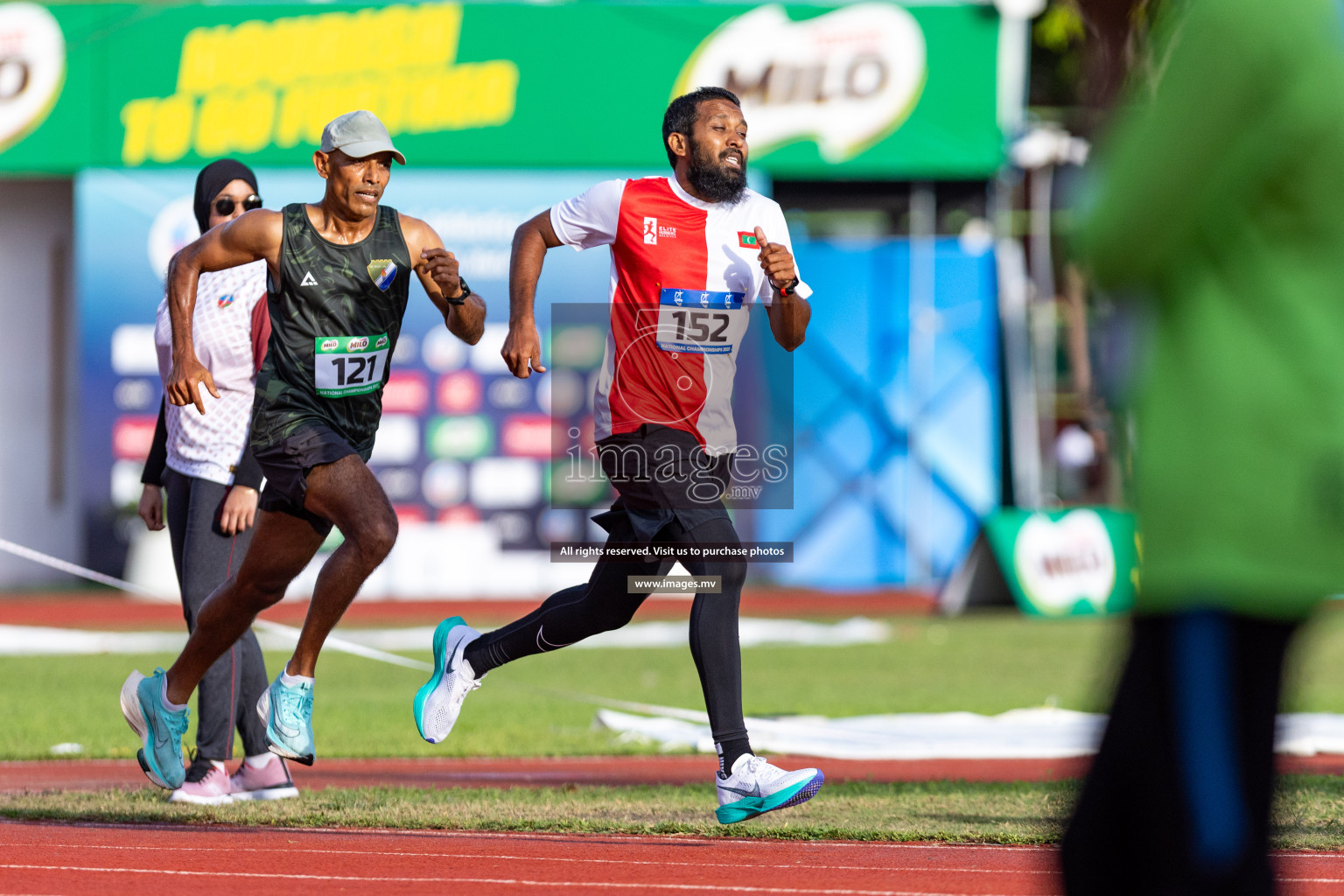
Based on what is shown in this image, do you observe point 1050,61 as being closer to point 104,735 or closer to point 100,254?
point 100,254

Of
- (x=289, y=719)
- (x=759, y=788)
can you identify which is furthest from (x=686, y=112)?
(x=289, y=719)

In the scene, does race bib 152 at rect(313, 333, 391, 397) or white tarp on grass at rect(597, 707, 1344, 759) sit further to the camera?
white tarp on grass at rect(597, 707, 1344, 759)

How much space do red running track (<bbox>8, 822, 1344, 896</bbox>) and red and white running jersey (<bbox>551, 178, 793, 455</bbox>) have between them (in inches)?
54.4

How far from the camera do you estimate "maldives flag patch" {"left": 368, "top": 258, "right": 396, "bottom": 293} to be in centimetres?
618

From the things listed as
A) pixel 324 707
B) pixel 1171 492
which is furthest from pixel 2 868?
pixel 324 707

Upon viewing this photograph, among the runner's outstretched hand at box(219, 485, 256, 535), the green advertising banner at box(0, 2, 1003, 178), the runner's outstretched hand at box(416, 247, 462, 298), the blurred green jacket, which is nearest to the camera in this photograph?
the blurred green jacket

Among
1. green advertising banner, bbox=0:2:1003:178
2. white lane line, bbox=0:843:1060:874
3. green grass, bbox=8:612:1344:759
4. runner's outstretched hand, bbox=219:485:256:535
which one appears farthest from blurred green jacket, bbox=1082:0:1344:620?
green advertising banner, bbox=0:2:1003:178

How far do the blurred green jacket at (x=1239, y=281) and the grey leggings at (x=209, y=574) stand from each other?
511 cm

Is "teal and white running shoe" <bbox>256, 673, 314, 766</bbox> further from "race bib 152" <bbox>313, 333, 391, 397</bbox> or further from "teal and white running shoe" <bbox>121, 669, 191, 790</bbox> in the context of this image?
"race bib 152" <bbox>313, 333, 391, 397</bbox>

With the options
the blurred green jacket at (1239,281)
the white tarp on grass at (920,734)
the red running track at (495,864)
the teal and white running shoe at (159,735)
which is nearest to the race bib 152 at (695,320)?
the red running track at (495,864)

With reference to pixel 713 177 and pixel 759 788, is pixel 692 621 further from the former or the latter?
pixel 713 177

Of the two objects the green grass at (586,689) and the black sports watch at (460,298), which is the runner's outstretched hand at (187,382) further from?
the green grass at (586,689)

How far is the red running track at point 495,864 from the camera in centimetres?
520

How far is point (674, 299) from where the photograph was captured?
19.9ft
